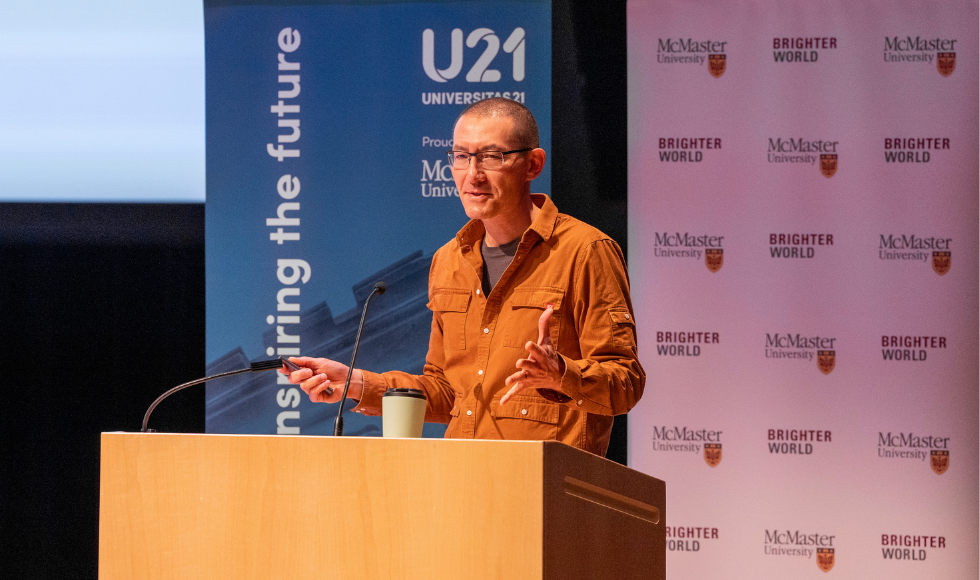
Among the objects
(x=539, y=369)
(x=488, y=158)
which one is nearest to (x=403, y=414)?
(x=539, y=369)

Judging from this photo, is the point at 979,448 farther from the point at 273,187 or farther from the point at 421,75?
the point at 273,187

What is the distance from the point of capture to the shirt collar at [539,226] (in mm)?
2514

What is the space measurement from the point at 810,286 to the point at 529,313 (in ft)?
7.69

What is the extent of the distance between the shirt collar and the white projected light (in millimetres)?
2408

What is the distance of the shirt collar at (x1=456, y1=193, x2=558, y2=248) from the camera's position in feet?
8.25

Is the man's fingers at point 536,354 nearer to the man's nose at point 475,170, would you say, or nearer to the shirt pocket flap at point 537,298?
the shirt pocket flap at point 537,298

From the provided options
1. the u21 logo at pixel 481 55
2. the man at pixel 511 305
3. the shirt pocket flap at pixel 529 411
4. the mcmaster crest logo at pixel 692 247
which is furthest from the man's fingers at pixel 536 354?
the u21 logo at pixel 481 55

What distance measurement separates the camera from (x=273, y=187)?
4.47 meters

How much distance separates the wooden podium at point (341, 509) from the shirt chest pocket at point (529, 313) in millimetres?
801

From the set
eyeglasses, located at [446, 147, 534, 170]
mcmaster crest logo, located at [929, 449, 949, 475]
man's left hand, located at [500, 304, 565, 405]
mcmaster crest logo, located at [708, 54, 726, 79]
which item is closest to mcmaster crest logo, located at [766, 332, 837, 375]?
mcmaster crest logo, located at [929, 449, 949, 475]

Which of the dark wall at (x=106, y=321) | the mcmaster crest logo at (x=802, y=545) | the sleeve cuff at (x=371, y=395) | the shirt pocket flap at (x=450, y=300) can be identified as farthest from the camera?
the dark wall at (x=106, y=321)

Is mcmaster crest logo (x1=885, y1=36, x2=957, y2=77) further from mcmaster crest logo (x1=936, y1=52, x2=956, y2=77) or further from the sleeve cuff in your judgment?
the sleeve cuff

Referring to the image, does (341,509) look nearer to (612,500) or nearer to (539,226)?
(612,500)

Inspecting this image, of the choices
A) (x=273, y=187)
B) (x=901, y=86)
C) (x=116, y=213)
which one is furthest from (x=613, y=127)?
(x=116, y=213)
